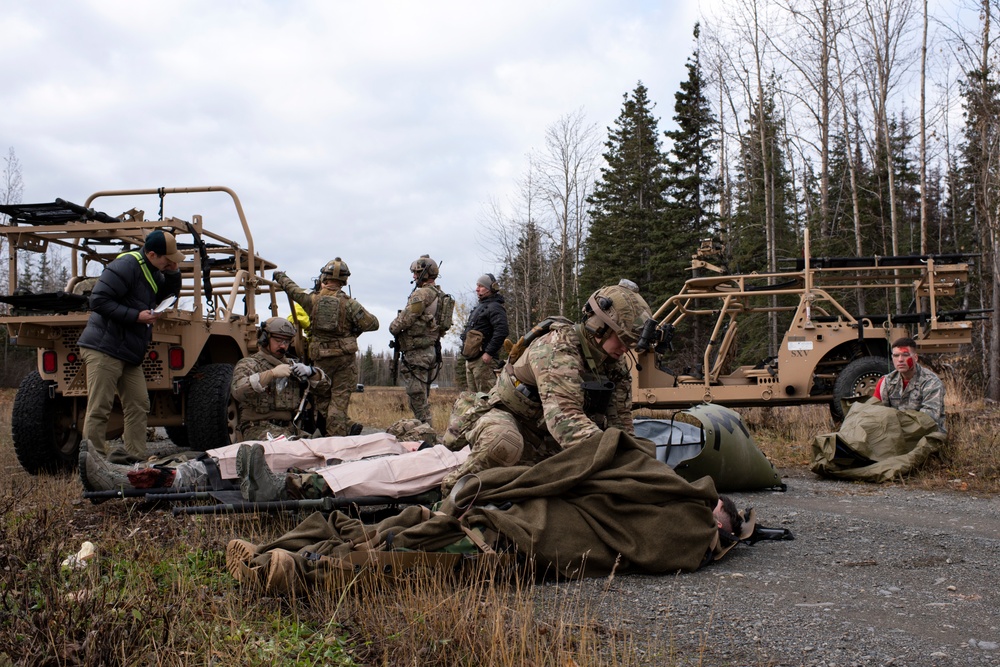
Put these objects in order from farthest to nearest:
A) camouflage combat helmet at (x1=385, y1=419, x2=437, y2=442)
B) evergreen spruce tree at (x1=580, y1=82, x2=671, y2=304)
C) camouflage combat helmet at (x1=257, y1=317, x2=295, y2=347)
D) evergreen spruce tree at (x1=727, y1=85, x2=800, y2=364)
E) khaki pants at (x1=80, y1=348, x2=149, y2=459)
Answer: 1. evergreen spruce tree at (x1=580, y1=82, x2=671, y2=304)
2. evergreen spruce tree at (x1=727, y1=85, x2=800, y2=364)
3. camouflage combat helmet at (x1=257, y1=317, x2=295, y2=347)
4. camouflage combat helmet at (x1=385, y1=419, x2=437, y2=442)
5. khaki pants at (x1=80, y1=348, x2=149, y2=459)

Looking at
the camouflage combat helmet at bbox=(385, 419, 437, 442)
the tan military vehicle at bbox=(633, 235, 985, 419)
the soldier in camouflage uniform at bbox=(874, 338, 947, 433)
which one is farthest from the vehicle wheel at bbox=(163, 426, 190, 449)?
the soldier in camouflage uniform at bbox=(874, 338, 947, 433)

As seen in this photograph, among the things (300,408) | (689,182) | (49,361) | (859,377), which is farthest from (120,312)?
(689,182)

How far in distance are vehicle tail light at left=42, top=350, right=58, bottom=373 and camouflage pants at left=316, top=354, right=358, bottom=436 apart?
80.9 inches

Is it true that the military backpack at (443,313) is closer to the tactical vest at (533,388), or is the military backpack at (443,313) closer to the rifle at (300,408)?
the rifle at (300,408)

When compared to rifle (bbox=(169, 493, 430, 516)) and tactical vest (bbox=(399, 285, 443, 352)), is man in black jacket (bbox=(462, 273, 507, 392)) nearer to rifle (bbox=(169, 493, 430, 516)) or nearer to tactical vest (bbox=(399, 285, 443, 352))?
tactical vest (bbox=(399, 285, 443, 352))

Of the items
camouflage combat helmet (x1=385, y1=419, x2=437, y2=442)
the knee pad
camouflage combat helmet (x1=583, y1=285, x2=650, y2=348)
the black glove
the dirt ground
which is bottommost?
the dirt ground

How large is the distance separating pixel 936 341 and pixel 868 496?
4.48 m

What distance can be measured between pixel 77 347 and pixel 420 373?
3031 mm

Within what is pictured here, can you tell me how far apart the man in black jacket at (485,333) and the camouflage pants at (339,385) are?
112 centimetres

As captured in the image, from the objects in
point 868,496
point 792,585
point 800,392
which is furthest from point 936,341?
point 792,585

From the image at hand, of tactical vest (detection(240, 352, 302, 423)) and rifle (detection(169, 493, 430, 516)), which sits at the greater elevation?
tactical vest (detection(240, 352, 302, 423))

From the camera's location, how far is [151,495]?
4512mm

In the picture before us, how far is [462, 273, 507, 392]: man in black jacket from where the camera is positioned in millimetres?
7938

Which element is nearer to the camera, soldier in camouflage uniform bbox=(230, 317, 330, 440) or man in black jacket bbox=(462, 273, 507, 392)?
soldier in camouflage uniform bbox=(230, 317, 330, 440)
